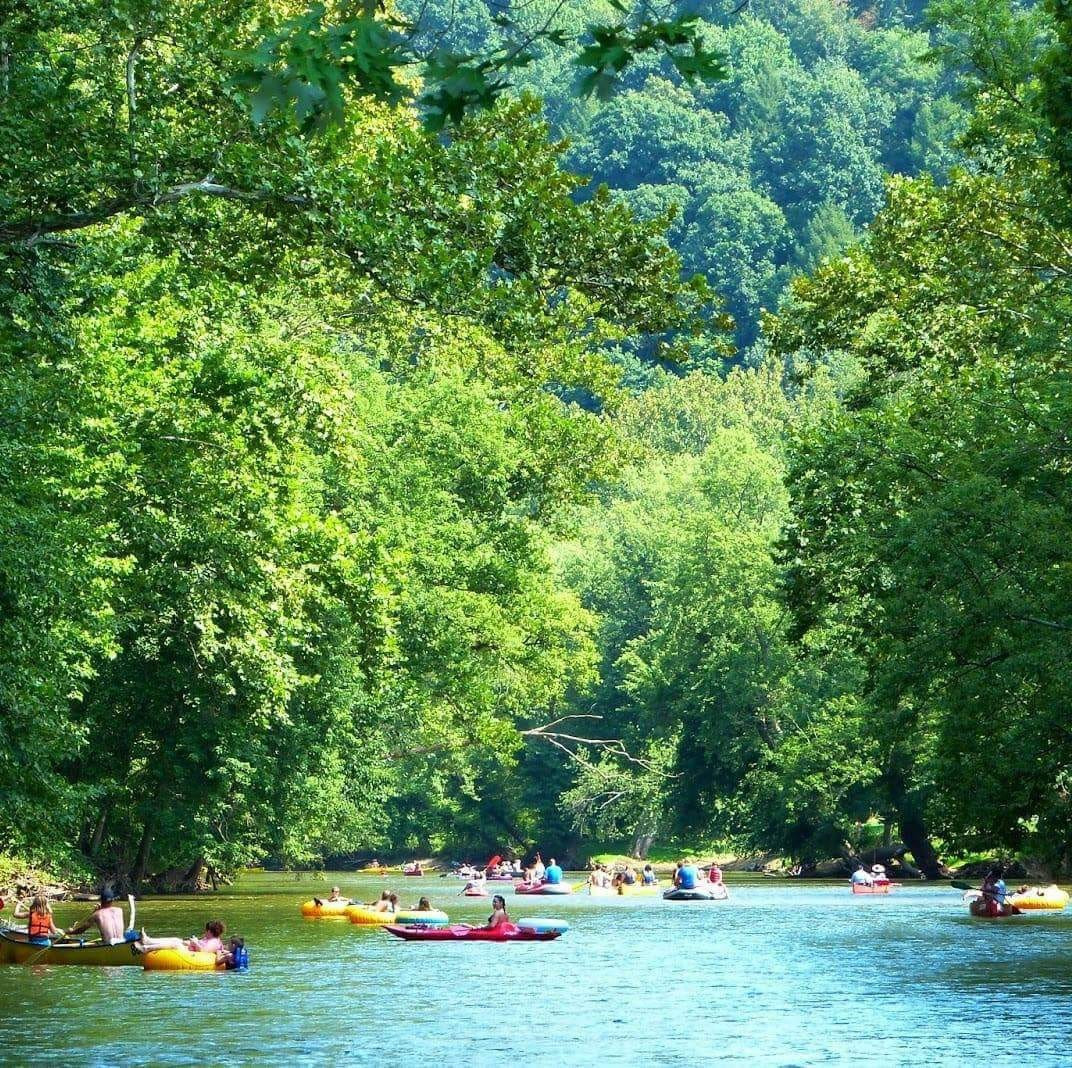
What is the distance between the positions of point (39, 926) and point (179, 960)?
3049 millimetres

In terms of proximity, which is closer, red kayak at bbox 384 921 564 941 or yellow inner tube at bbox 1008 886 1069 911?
red kayak at bbox 384 921 564 941

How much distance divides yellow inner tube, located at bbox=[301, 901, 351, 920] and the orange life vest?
16.0 meters

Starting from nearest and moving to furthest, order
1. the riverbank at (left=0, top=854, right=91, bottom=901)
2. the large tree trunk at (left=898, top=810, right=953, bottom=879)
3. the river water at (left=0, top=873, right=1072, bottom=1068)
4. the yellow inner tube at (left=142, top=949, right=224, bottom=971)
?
the river water at (left=0, top=873, right=1072, bottom=1068) → the yellow inner tube at (left=142, top=949, right=224, bottom=971) → the riverbank at (left=0, top=854, right=91, bottom=901) → the large tree trunk at (left=898, top=810, right=953, bottom=879)

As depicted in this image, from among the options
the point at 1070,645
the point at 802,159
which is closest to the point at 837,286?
the point at 1070,645

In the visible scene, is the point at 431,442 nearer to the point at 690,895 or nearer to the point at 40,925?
the point at 690,895

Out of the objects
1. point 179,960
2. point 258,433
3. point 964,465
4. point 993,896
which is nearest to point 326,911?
point 993,896

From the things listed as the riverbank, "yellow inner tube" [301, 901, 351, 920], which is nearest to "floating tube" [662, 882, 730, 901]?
"yellow inner tube" [301, 901, 351, 920]

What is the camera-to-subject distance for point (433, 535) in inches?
2106

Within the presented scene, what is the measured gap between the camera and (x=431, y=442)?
55.7 meters

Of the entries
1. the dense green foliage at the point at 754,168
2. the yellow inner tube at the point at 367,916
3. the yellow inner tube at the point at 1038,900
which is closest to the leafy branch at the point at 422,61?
the yellow inner tube at the point at 367,916

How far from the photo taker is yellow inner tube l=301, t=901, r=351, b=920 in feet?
158

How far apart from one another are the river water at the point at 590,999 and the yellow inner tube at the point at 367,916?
2.67 meters

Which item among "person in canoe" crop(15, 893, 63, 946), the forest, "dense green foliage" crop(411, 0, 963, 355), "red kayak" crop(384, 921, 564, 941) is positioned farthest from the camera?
"dense green foliage" crop(411, 0, 963, 355)

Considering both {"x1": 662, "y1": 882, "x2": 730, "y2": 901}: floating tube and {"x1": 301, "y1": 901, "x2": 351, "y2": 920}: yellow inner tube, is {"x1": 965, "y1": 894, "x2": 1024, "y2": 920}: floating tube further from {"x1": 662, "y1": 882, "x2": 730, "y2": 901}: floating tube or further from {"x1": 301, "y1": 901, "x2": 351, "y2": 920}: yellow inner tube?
{"x1": 301, "y1": 901, "x2": 351, "y2": 920}: yellow inner tube
